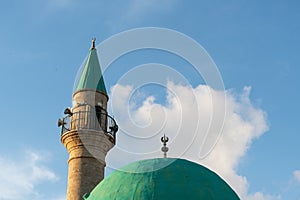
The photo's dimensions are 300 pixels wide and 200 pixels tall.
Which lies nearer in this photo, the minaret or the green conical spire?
the minaret

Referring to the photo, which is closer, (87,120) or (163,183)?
(163,183)

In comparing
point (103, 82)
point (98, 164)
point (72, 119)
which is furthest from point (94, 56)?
point (98, 164)

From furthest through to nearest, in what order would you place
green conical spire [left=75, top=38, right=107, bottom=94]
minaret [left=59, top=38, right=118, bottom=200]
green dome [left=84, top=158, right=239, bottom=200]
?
green conical spire [left=75, top=38, right=107, bottom=94], minaret [left=59, top=38, right=118, bottom=200], green dome [left=84, top=158, right=239, bottom=200]

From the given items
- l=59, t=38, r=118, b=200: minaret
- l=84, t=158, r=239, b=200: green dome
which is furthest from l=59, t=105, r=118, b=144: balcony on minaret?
l=84, t=158, r=239, b=200: green dome

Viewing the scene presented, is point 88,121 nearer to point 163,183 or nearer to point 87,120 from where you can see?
point 87,120

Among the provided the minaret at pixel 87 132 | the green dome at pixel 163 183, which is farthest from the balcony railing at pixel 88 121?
the green dome at pixel 163 183

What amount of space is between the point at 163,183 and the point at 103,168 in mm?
7607

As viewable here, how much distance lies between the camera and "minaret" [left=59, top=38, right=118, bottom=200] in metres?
18.5

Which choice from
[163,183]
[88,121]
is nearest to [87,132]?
[88,121]

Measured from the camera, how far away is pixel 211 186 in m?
12.2

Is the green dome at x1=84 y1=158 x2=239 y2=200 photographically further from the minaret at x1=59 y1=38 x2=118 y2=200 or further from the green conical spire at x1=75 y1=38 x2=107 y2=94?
the green conical spire at x1=75 y1=38 x2=107 y2=94

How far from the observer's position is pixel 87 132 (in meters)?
19.7

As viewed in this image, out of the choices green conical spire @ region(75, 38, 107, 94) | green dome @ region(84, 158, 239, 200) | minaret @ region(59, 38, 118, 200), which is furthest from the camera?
green conical spire @ region(75, 38, 107, 94)

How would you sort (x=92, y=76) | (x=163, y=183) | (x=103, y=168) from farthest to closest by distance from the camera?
1. (x=92, y=76)
2. (x=103, y=168)
3. (x=163, y=183)
